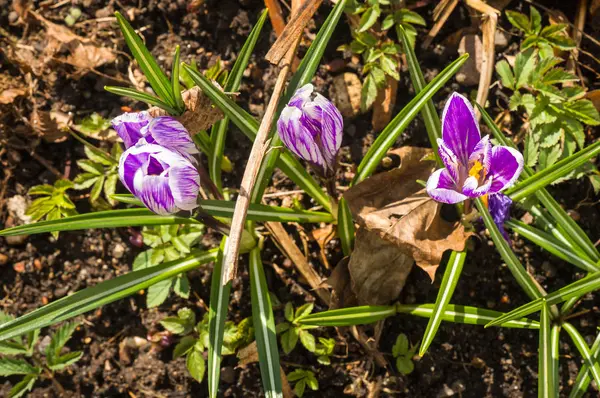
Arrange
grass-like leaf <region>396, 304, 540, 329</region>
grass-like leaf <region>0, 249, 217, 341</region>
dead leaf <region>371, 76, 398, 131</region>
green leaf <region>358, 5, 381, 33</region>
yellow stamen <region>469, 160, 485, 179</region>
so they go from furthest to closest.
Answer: dead leaf <region>371, 76, 398, 131</region> < green leaf <region>358, 5, 381, 33</region> < grass-like leaf <region>396, 304, 540, 329</region> < grass-like leaf <region>0, 249, 217, 341</region> < yellow stamen <region>469, 160, 485, 179</region>

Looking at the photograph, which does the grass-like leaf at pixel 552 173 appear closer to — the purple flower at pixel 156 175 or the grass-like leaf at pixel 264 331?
the grass-like leaf at pixel 264 331

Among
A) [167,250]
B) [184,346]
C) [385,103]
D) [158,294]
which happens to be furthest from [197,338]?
[385,103]

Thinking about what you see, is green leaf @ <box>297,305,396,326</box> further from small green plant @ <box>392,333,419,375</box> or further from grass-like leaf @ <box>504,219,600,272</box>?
grass-like leaf @ <box>504,219,600,272</box>

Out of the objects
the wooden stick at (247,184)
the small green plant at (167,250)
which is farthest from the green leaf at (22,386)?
the wooden stick at (247,184)

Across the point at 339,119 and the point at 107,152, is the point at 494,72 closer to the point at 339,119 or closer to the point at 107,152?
the point at 339,119

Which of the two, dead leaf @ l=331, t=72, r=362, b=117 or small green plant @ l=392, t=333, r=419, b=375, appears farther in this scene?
dead leaf @ l=331, t=72, r=362, b=117

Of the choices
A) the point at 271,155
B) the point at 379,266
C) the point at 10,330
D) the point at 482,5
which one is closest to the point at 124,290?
the point at 10,330

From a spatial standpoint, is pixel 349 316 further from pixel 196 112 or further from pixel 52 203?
pixel 52 203

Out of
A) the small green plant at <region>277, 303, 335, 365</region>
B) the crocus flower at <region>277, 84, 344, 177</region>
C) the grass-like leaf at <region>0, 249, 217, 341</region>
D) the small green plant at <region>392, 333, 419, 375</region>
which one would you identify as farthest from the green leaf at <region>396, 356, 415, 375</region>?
the crocus flower at <region>277, 84, 344, 177</region>
